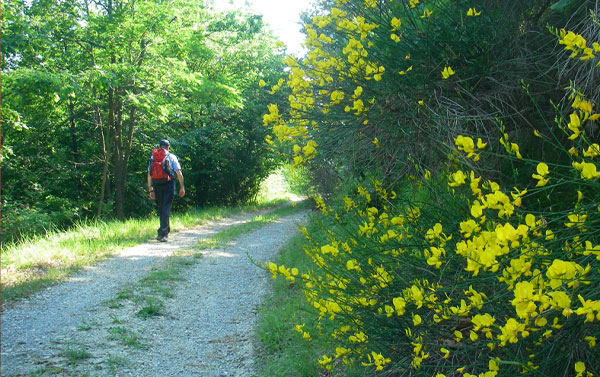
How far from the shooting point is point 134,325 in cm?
432

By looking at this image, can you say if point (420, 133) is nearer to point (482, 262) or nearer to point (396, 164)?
point (396, 164)

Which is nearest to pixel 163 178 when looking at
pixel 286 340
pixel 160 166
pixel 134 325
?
pixel 160 166

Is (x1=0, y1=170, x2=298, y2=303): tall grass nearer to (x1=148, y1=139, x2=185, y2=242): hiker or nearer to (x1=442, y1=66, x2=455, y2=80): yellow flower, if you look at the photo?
(x1=148, y1=139, x2=185, y2=242): hiker

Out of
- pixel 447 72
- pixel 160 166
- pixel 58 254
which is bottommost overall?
pixel 58 254

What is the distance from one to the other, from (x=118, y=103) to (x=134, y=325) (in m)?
11.9

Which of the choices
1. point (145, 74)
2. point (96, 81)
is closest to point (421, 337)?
point (96, 81)

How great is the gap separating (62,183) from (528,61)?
1671 cm

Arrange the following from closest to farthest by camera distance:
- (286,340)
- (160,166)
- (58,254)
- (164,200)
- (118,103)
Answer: (286,340)
(58,254)
(160,166)
(164,200)
(118,103)

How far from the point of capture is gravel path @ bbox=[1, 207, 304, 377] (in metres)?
3.50

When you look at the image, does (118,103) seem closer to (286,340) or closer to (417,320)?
(286,340)

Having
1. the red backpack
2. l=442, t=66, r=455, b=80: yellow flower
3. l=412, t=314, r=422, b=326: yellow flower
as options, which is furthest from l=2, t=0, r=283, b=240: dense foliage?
l=412, t=314, r=422, b=326: yellow flower

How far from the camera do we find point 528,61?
3.11 meters

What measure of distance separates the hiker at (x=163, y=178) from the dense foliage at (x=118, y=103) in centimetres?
187

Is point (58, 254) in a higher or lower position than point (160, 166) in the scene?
lower
